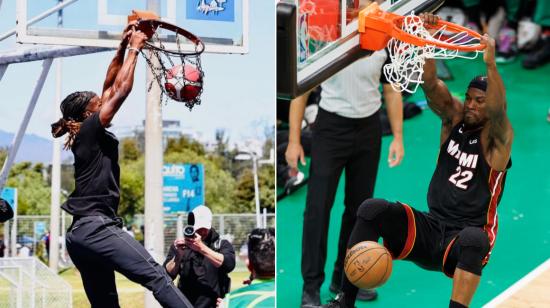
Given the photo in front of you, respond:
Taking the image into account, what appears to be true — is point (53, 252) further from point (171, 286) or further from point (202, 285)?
point (171, 286)

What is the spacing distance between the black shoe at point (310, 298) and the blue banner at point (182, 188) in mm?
1662

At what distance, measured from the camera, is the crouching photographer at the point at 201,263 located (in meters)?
6.29

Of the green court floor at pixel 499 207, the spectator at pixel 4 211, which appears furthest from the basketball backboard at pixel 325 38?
the spectator at pixel 4 211

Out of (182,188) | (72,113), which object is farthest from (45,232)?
(72,113)

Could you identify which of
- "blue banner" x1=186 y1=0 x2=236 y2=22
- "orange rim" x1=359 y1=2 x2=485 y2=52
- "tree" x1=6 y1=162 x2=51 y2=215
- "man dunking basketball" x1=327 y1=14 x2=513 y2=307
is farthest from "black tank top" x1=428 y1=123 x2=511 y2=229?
"tree" x1=6 y1=162 x2=51 y2=215

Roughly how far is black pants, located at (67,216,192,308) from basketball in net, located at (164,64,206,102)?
3.13 ft

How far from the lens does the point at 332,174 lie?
22.1 feet

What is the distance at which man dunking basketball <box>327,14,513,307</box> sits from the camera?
561 cm

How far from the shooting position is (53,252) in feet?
25.9

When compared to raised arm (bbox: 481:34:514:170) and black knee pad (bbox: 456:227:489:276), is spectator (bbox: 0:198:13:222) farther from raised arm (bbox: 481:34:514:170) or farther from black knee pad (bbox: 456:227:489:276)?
raised arm (bbox: 481:34:514:170)

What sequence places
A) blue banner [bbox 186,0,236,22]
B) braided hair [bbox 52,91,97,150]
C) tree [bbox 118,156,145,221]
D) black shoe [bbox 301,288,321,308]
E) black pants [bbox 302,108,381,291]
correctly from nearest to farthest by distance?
braided hair [bbox 52,91,97,150] < blue banner [bbox 186,0,236,22] < black shoe [bbox 301,288,321,308] < black pants [bbox 302,108,381,291] < tree [bbox 118,156,145,221]

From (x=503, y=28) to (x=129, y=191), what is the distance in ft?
15.3

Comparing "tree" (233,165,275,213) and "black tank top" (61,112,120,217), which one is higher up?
"black tank top" (61,112,120,217)

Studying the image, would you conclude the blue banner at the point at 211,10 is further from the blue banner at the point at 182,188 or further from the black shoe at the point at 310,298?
the blue banner at the point at 182,188
